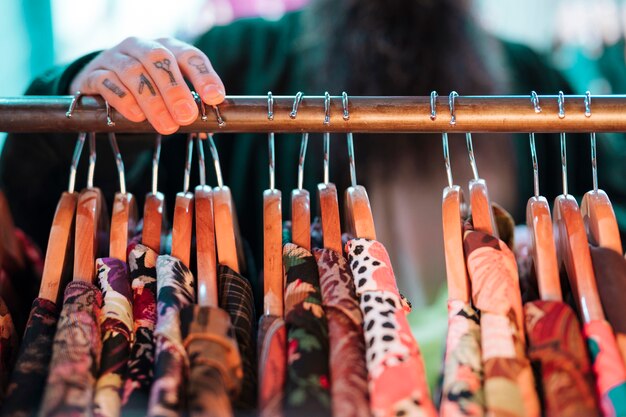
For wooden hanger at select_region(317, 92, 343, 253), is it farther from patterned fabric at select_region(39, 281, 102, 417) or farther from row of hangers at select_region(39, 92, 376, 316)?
patterned fabric at select_region(39, 281, 102, 417)

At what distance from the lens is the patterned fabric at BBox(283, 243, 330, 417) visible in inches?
22.6

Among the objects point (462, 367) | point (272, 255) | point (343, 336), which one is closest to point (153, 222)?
point (272, 255)

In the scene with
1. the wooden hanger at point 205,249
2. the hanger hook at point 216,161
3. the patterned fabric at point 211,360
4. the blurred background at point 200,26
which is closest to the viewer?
the patterned fabric at point 211,360

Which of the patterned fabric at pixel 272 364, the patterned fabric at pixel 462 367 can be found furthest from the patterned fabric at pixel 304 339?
the patterned fabric at pixel 462 367

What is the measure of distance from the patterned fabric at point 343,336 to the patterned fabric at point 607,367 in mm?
208

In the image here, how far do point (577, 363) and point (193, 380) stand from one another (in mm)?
338

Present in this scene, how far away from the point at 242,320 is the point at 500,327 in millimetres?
247

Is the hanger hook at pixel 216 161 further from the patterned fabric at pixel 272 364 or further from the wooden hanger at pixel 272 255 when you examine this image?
the patterned fabric at pixel 272 364

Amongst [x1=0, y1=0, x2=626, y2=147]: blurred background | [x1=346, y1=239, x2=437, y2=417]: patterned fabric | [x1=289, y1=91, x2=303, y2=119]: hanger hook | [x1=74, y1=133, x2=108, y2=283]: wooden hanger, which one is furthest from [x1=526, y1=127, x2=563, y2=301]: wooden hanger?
[x1=0, y1=0, x2=626, y2=147]: blurred background

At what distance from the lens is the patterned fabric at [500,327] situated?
580 millimetres

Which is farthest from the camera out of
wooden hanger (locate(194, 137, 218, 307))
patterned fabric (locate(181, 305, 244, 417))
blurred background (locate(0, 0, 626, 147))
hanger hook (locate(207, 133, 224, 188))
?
blurred background (locate(0, 0, 626, 147))

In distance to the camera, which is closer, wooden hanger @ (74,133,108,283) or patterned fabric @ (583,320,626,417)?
patterned fabric @ (583,320,626,417)

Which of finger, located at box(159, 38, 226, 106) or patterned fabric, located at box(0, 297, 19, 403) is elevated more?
finger, located at box(159, 38, 226, 106)

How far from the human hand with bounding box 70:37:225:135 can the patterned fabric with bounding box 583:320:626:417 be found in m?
0.43
